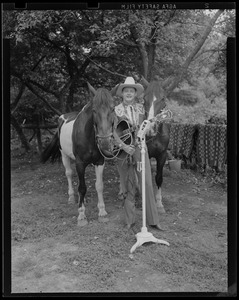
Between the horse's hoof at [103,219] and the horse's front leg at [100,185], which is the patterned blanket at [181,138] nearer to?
the horse's front leg at [100,185]

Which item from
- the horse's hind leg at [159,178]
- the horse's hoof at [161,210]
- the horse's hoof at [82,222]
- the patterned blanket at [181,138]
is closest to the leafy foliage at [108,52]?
the patterned blanket at [181,138]

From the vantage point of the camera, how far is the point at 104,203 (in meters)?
4.24

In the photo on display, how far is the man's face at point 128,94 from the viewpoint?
3.61 m

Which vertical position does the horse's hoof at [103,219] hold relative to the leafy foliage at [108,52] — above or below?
below

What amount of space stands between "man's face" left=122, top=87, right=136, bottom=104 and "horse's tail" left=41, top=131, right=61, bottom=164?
1.57 meters

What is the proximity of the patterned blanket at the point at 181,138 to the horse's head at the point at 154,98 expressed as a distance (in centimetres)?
64

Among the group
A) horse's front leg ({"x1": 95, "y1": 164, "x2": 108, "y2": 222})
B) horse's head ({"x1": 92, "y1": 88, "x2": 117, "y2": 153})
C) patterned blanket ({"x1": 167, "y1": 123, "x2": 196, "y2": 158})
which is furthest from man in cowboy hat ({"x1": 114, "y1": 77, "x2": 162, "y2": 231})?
patterned blanket ({"x1": 167, "y1": 123, "x2": 196, "y2": 158})

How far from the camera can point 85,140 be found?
400cm

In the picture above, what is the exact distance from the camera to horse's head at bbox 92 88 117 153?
11.0 feet

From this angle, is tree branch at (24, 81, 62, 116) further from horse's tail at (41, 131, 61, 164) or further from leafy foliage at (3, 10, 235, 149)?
horse's tail at (41, 131, 61, 164)

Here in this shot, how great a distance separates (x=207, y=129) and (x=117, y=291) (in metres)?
2.28

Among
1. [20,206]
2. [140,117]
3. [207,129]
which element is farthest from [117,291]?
[207,129]

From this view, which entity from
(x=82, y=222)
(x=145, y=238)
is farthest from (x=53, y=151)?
(x=145, y=238)

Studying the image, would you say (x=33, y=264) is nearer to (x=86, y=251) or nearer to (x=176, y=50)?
(x=86, y=251)
